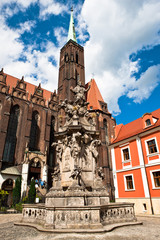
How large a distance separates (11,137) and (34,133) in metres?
4.60

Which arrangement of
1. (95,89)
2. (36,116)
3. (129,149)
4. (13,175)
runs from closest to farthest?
(129,149) → (13,175) → (36,116) → (95,89)

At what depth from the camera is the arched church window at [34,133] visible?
3094cm

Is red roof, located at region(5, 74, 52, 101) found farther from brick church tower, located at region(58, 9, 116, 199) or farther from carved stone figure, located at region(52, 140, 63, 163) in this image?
carved stone figure, located at region(52, 140, 63, 163)

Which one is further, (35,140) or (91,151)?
(35,140)

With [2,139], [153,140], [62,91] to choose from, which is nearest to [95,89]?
[62,91]

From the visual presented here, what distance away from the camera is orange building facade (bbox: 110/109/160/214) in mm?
15391

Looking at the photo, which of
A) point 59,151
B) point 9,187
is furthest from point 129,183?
point 9,187

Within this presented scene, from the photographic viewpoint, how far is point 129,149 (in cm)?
1875

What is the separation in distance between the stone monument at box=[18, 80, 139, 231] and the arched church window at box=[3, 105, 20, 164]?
71.2ft

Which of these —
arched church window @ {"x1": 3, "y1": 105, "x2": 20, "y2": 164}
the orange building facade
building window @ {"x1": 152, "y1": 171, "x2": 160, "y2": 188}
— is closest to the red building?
arched church window @ {"x1": 3, "y1": 105, "x2": 20, "y2": 164}

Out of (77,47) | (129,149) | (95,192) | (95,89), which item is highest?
(77,47)

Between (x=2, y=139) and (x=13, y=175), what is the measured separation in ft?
19.9

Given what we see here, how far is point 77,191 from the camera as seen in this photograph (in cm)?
682

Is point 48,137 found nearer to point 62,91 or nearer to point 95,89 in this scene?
point 62,91
